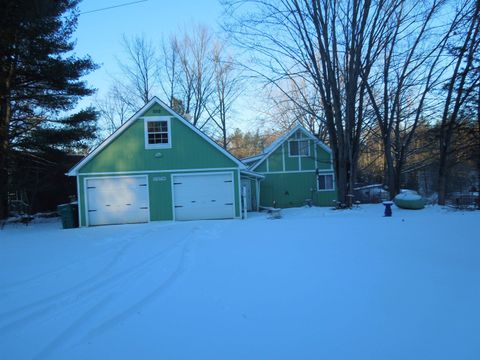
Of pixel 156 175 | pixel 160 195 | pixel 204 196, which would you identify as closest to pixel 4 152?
pixel 156 175

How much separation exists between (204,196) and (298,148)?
11.0 metres

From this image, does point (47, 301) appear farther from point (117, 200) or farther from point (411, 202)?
point (411, 202)

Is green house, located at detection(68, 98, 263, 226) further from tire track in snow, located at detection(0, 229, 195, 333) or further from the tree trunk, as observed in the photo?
tire track in snow, located at detection(0, 229, 195, 333)

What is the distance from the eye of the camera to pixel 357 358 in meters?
3.20

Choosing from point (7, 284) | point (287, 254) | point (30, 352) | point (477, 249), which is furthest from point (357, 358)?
point (7, 284)

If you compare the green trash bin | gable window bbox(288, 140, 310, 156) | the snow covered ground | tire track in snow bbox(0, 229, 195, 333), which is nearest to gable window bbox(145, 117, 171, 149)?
the green trash bin

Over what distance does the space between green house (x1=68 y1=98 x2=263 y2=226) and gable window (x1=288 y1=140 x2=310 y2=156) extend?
959 cm

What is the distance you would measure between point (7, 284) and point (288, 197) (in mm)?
20860

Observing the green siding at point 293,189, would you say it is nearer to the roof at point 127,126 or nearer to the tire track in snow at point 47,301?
the roof at point 127,126

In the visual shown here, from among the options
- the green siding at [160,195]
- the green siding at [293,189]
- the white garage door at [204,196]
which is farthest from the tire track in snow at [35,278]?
the green siding at [293,189]

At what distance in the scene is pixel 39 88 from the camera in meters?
18.0

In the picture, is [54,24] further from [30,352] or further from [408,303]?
[408,303]

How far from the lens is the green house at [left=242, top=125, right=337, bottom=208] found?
82.9 ft

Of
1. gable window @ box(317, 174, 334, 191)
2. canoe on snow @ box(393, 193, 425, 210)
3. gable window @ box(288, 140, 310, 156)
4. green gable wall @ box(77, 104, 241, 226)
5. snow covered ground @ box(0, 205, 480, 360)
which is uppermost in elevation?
gable window @ box(288, 140, 310, 156)
